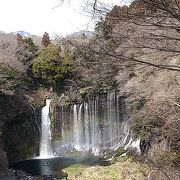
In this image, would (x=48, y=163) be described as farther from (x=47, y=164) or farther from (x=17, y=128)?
(x=17, y=128)

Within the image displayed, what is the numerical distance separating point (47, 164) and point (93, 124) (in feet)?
15.1

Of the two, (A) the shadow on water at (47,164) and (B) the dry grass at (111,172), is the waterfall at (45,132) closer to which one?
(A) the shadow on water at (47,164)

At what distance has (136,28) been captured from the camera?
387 centimetres

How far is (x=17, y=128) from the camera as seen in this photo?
71.8 ft

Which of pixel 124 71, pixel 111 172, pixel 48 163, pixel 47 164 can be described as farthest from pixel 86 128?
pixel 124 71

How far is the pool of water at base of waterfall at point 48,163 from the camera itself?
716 inches

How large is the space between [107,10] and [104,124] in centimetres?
1941

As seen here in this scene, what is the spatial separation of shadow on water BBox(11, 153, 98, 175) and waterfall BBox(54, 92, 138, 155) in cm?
171

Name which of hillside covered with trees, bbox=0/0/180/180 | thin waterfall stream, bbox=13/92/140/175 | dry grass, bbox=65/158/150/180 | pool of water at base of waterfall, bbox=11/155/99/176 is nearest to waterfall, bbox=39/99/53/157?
thin waterfall stream, bbox=13/92/140/175

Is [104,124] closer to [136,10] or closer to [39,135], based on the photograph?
[39,135]

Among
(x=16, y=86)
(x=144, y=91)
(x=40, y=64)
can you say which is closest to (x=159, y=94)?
(x=144, y=91)

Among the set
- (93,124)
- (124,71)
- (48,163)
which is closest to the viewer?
(124,71)

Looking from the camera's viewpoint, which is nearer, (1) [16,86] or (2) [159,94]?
(2) [159,94]

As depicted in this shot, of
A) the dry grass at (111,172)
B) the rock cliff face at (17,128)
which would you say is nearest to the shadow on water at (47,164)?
the rock cliff face at (17,128)
